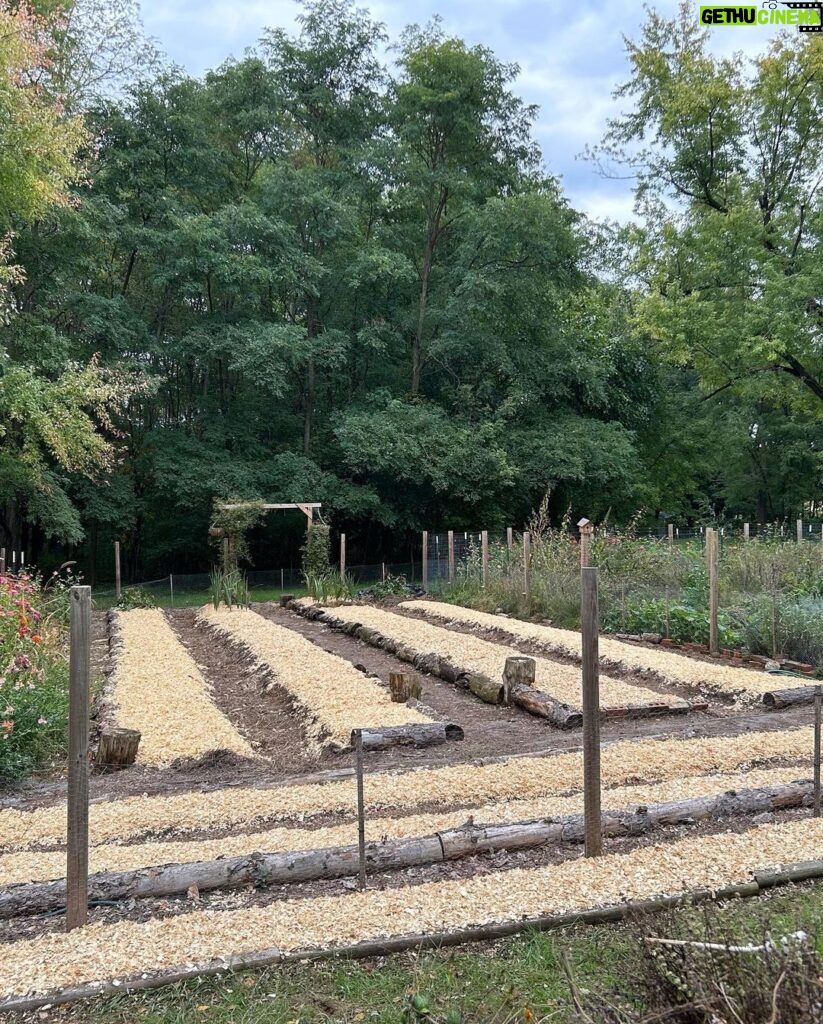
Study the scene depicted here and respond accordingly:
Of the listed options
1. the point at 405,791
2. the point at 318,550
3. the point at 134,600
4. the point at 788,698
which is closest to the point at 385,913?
the point at 405,791

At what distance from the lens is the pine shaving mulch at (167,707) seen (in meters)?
6.12

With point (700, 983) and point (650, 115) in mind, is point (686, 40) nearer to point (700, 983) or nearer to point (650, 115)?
point (650, 115)

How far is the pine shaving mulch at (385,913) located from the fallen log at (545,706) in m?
2.90

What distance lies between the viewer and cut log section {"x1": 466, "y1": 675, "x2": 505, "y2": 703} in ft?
25.4

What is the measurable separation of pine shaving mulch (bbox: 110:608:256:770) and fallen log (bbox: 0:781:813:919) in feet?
8.33

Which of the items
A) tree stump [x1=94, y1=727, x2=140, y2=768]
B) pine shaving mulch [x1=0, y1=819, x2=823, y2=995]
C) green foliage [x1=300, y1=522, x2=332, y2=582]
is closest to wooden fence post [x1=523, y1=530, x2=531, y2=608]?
green foliage [x1=300, y1=522, x2=332, y2=582]

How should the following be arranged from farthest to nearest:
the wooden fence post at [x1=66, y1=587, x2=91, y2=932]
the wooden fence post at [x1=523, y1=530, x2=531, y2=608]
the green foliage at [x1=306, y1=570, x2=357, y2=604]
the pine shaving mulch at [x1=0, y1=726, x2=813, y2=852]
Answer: the green foliage at [x1=306, y1=570, x2=357, y2=604] < the wooden fence post at [x1=523, y1=530, x2=531, y2=608] < the pine shaving mulch at [x1=0, y1=726, x2=813, y2=852] < the wooden fence post at [x1=66, y1=587, x2=91, y2=932]

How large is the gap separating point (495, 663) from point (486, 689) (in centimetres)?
119

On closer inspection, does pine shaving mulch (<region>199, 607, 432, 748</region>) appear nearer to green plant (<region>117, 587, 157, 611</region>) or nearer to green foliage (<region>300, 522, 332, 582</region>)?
green foliage (<region>300, 522, 332, 582</region>)

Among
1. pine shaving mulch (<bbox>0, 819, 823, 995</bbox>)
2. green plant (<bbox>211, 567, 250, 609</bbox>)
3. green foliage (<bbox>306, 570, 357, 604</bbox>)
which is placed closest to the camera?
pine shaving mulch (<bbox>0, 819, 823, 995</bbox>)

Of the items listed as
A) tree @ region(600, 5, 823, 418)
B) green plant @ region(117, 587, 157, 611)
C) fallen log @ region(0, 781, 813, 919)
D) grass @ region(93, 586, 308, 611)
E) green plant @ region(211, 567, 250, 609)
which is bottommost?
grass @ region(93, 586, 308, 611)

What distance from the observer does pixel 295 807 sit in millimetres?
4680

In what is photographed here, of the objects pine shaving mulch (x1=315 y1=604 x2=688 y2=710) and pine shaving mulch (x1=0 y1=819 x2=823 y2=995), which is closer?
pine shaving mulch (x1=0 y1=819 x2=823 y2=995)

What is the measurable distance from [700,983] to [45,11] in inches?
900
